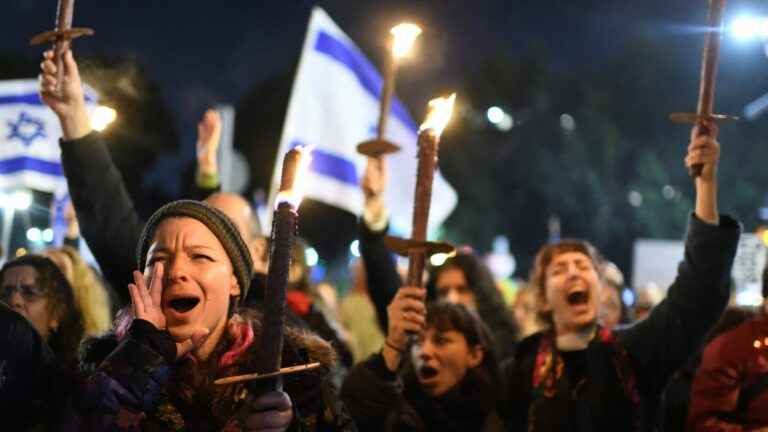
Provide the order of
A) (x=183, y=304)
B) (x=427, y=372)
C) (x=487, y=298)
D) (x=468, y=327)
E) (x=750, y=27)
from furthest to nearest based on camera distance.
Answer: (x=750, y=27)
(x=487, y=298)
(x=468, y=327)
(x=427, y=372)
(x=183, y=304)

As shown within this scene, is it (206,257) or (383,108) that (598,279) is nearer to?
(383,108)

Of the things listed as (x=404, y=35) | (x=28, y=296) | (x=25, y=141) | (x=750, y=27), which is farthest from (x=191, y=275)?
(x=750, y=27)

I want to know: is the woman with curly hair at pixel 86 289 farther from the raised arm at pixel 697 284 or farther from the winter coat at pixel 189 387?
the raised arm at pixel 697 284

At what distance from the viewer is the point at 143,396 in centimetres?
248

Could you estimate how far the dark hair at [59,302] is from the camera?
13.5ft

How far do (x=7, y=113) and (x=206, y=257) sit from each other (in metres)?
4.56

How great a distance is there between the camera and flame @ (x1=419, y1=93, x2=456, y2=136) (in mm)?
3447

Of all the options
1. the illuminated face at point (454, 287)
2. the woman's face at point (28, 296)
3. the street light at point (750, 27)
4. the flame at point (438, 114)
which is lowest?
the woman's face at point (28, 296)

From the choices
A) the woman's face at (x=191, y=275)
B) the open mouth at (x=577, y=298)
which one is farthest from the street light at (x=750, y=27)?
the woman's face at (x=191, y=275)

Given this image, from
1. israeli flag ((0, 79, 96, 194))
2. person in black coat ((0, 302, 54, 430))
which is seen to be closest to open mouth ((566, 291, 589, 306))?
person in black coat ((0, 302, 54, 430))

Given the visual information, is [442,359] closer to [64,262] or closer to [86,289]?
[86,289]

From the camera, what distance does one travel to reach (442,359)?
4.64 metres

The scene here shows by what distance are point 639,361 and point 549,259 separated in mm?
991

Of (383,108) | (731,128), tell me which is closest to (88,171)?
(383,108)
